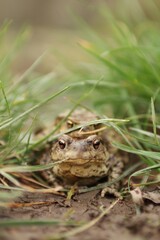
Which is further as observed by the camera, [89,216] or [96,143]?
[96,143]

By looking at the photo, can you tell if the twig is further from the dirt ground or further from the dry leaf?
the dry leaf

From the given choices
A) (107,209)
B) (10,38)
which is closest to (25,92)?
(107,209)

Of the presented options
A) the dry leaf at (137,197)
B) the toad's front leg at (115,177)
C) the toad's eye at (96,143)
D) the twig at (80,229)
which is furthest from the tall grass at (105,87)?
the twig at (80,229)

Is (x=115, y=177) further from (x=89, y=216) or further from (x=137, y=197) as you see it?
(x=89, y=216)

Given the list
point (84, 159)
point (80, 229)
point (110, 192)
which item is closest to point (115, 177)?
point (110, 192)

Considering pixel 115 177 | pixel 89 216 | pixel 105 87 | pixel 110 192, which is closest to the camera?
pixel 89 216

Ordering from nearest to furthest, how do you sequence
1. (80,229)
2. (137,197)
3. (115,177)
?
(80,229) < (137,197) < (115,177)

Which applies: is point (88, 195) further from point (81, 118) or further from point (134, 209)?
point (81, 118)
